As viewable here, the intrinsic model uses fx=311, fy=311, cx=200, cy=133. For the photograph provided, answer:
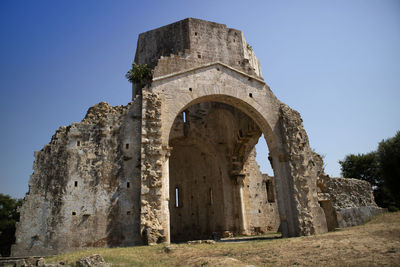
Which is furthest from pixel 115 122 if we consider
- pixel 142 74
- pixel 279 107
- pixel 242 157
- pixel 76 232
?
pixel 242 157

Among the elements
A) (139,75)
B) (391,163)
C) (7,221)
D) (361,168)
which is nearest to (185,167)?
(139,75)

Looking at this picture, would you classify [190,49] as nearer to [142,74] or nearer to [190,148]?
[142,74]

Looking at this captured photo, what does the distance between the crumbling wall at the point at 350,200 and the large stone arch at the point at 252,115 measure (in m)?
2.14

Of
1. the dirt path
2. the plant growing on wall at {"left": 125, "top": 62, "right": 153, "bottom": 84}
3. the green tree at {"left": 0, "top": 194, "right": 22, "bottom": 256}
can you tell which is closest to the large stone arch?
the plant growing on wall at {"left": 125, "top": 62, "right": 153, "bottom": 84}

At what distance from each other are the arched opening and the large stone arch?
2894 mm

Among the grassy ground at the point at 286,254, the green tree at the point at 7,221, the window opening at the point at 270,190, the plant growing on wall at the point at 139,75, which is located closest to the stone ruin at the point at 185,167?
the plant growing on wall at the point at 139,75

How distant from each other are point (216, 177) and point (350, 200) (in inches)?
304

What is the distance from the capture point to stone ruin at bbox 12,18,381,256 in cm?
1132

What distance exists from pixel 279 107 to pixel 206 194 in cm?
804

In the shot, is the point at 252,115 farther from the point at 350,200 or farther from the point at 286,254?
the point at 286,254

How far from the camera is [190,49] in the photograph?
49.4ft

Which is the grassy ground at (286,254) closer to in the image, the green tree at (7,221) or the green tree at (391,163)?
the green tree at (391,163)

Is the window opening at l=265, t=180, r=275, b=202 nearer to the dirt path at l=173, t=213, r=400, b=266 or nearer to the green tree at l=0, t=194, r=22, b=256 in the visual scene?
the dirt path at l=173, t=213, r=400, b=266

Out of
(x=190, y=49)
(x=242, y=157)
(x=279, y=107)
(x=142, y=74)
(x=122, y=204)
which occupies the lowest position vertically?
(x=122, y=204)
